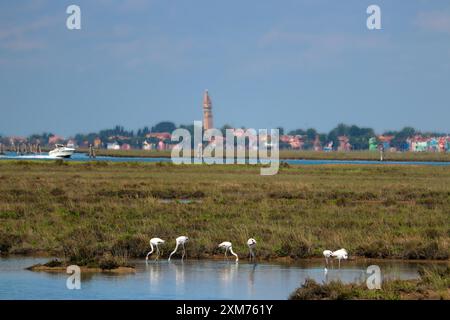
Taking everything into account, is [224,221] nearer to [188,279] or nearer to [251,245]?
[251,245]

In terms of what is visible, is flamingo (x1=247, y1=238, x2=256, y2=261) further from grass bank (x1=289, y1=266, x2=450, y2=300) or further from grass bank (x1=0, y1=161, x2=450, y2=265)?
grass bank (x1=289, y1=266, x2=450, y2=300)

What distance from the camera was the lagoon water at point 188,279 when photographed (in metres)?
17.8

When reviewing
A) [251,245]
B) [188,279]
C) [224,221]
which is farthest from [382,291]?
[224,221]

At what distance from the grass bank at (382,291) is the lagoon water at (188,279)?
922mm

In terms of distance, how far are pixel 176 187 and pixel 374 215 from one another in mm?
17291

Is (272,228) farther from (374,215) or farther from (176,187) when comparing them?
(176,187)

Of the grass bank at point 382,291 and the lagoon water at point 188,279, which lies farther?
the lagoon water at point 188,279

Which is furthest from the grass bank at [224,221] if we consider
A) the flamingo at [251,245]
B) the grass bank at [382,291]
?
the grass bank at [382,291]

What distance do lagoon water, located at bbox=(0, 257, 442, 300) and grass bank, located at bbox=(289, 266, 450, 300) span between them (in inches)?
36.3

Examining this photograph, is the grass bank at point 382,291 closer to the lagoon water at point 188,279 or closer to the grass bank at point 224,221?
the lagoon water at point 188,279

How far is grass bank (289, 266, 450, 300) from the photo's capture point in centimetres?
1653

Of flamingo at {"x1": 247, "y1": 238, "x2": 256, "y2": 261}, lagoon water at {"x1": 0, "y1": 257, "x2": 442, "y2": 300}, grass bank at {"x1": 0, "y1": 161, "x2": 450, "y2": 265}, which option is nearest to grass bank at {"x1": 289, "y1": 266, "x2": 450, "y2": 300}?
lagoon water at {"x1": 0, "y1": 257, "x2": 442, "y2": 300}

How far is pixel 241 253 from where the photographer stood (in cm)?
2294
